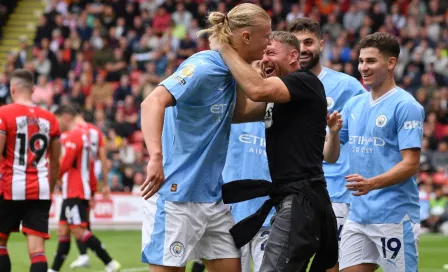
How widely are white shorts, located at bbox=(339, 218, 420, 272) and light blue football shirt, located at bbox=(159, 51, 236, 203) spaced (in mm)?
1654

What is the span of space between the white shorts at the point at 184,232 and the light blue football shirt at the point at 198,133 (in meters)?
0.07

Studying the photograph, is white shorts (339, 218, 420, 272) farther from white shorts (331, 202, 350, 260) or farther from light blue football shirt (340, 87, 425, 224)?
white shorts (331, 202, 350, 260)

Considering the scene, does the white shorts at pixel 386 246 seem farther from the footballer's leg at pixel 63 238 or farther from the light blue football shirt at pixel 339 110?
the footballer's leg at pixel 63 238

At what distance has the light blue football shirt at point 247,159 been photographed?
26.5 ft

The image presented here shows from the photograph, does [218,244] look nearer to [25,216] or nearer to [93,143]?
[25,216]

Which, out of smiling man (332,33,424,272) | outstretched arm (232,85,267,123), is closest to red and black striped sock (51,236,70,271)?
smiling man (332,33,424,272)

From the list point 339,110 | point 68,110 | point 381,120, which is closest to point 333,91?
point 339,110

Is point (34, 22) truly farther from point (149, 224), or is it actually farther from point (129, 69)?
point (149, 224)

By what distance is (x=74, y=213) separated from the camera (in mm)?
12586

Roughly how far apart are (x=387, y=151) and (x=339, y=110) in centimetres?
132

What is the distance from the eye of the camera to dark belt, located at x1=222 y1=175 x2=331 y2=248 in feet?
20.0

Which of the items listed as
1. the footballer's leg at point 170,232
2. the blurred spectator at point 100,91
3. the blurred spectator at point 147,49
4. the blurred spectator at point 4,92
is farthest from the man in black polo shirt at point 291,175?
the blurred spectator at point 4,92

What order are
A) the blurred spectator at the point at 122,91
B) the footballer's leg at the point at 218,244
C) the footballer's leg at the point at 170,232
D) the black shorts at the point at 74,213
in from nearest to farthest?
1. the footballer's leg at the point at 170,232
2. the footballer's leg at the point at 218,244
3. the black shorts at the point at 74,213
4. the blurred spectator at the point at 122,91

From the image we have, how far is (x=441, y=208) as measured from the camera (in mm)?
19391
